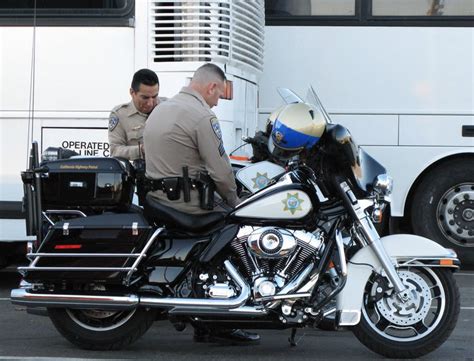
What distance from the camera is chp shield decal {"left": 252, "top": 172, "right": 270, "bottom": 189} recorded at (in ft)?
22.4

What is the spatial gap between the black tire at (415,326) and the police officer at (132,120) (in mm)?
2150

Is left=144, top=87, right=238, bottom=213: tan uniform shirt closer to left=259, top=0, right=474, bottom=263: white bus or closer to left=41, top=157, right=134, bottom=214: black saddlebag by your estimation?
left=41, top=157, right=134, bottom=214: black saddlebag

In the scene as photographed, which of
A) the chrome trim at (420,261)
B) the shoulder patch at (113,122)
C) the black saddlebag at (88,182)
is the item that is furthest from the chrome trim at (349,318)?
the shoulder patch at (113,122)

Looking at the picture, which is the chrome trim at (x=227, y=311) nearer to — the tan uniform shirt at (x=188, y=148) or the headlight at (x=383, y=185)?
the tan uniform shirt at (x=188, y=148)

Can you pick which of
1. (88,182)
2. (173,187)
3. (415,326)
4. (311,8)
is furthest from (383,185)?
(311,8)

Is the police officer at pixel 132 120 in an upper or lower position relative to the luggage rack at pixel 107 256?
upper

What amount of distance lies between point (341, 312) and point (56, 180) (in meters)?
1.84

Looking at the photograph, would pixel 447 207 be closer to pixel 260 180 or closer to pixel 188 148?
pixel 260 180

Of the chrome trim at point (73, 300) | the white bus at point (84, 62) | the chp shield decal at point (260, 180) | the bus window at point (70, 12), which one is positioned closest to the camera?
the chrome trim at point (73, 300)

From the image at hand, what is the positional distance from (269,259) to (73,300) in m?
1.16

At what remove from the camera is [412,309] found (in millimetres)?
5992

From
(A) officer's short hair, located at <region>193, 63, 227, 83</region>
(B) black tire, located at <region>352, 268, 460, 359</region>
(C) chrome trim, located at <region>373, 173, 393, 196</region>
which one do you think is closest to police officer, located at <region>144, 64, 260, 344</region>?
(A) officer's short hair, located at <region>193, 63, 227, 83</region>

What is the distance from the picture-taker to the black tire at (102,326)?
6.22 m

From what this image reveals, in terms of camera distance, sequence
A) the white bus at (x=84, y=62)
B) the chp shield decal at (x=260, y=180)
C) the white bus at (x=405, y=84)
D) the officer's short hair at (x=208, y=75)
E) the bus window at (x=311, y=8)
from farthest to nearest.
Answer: the bus window at (x=311, y=8), the white bus at (x=405, y=84), the white bus at (x=84, y=62), the chp shield decal at (x=260, y=180), the officer's short hair at (x=208, y=75)
